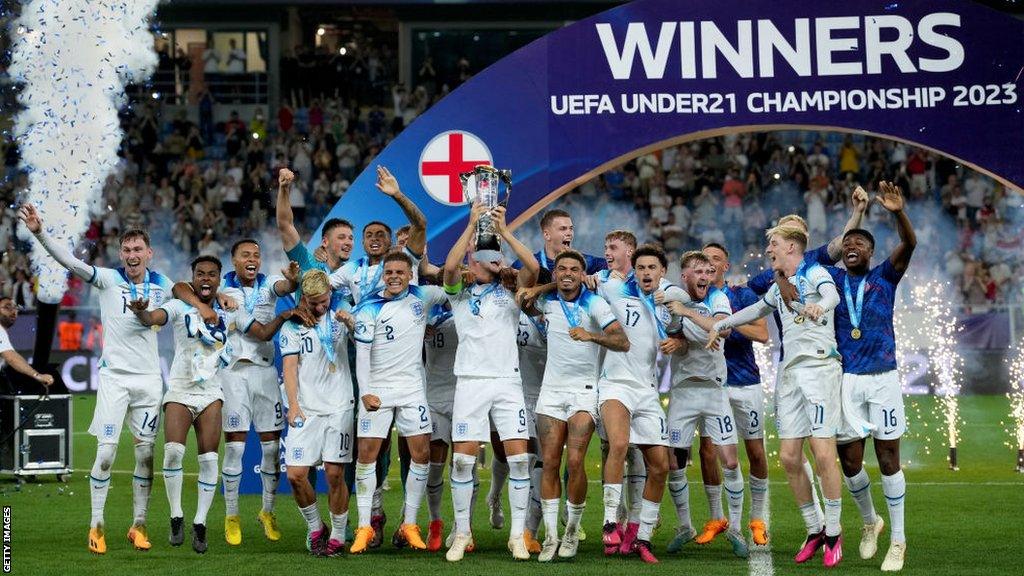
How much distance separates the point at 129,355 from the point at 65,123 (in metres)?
5.74

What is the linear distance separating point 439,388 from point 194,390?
1.78m

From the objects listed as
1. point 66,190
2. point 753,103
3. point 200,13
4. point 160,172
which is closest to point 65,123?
point 66,190

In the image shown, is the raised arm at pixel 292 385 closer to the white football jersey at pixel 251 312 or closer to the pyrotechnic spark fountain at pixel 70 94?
the white football jersey at pixel 251 312

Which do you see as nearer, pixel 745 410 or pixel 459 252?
pixel 459 252

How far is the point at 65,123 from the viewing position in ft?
50.9

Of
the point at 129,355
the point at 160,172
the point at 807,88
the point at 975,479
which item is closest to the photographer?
the point at 129,355

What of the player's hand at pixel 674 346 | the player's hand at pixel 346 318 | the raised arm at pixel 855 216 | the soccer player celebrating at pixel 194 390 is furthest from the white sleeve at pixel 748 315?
the soccer player celebrating at pixel 194 390

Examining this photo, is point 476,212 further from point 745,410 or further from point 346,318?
point 745,410

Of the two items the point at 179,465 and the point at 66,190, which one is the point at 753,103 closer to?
the point at 179,465

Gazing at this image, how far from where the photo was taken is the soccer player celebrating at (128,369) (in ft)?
34.3

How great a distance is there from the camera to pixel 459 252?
994 cm

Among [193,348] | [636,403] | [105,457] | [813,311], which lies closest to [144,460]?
[105,457]

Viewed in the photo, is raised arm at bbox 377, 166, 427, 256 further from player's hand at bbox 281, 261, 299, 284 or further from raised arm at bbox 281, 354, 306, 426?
raised arm at bbox 281, 354, 306, 426

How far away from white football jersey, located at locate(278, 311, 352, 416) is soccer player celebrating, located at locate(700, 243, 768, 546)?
2.65 metres
